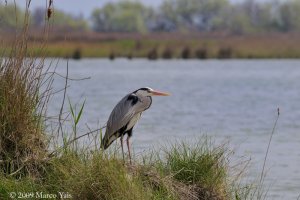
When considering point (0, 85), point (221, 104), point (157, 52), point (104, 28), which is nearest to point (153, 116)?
point (221, 104)

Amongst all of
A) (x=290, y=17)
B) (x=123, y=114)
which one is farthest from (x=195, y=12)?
(x=123, y=114)

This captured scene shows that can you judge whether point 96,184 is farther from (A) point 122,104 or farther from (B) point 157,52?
(B) point 157,52

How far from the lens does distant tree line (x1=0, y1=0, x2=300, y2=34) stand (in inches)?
3593

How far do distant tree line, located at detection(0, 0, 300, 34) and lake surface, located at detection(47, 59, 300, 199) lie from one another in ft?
170

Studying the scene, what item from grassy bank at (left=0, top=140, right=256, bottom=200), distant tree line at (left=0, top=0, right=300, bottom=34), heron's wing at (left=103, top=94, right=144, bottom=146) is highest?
heron's wing at (left=103, top=94, right=144, bottom=146)

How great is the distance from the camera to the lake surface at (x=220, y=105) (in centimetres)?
1070

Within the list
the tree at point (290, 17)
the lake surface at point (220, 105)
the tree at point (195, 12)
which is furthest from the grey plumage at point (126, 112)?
the tree at point (195, 12)

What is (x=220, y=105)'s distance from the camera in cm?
2012

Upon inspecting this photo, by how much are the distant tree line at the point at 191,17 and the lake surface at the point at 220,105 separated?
51.9 m

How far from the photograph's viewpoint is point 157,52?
42.3 metres

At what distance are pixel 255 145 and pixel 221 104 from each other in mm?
8356

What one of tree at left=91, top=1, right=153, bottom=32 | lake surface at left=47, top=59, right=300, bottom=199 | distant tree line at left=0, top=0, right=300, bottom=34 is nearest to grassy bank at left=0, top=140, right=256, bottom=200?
lake surface at left=47, top=59, right=300, bottom=199

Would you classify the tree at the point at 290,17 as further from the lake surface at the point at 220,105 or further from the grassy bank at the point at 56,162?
the grassy bank at the point at 56,162

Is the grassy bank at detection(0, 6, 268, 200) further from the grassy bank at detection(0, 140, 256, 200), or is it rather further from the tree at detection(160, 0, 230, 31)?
the tree at detection(160, 0, 230, 31)
